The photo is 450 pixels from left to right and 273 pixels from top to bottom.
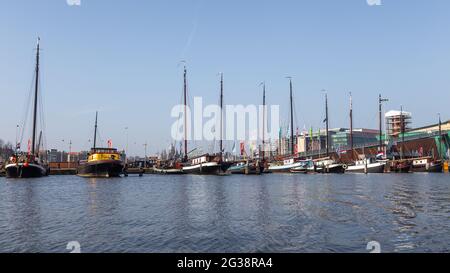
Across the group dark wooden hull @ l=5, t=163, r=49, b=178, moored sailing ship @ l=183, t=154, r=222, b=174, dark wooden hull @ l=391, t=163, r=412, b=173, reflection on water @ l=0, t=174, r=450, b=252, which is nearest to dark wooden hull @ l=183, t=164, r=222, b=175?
moored sailing ship @ l=183, t=154, r=222, b=174

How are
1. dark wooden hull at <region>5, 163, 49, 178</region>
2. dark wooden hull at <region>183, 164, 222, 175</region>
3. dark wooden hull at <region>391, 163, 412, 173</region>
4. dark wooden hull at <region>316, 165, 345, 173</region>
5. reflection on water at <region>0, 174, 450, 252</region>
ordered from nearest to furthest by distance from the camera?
reflection on water at <region>0, 174, 450, 252</region> → dark wooden hull at <region>5, 163, 49, 178</region> → dark wooden hull at <region>183, 164, 222, 175</region> → dark wooden hull at <region>391, 163, 412, 173</region> → dark wooden hull at <region>316, 165, 345, 173</region>

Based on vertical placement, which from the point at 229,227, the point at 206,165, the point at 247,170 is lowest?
the point at 229,227

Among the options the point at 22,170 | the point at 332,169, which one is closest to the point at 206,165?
the point at 22,170

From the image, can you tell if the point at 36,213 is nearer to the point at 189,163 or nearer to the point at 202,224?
the point at 202,224

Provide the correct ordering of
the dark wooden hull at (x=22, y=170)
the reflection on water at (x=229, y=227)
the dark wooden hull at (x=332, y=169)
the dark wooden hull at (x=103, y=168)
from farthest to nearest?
the dark wooden hull at (x=332, y=169) → the dark wooden hull at (x=103, y=168) → the dark wooden hull at (x=22, y=170) → the reflection on water at (x=229, y=227)

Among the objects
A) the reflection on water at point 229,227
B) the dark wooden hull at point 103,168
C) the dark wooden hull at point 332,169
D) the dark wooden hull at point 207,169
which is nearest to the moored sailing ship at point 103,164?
the dark wooden hull at point 103,168

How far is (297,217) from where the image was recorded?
2316cm

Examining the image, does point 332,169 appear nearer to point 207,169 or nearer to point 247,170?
point 247,170

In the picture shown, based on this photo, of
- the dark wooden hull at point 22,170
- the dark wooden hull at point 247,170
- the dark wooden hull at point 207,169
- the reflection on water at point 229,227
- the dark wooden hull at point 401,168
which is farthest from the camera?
the dark wooden hull at point 401,168

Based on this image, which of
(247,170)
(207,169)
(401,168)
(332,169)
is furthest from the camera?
(332,169)

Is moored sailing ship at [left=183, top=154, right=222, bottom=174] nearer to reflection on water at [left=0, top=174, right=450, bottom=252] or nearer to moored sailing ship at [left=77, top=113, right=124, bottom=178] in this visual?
moored sailing ship at [left=77, top=113, right=124, bottom=178]

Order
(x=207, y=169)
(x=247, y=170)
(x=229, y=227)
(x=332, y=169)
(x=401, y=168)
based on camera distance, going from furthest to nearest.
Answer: (x=332, y=169) < (x=401, y=168) < (x=247, y=170) < (x=207, y=169) < (x=229, y=227)

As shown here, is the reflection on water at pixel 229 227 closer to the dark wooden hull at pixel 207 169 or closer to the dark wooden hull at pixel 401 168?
the dark wooden hull at pixel 207 169

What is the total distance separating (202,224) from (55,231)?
7428mm
